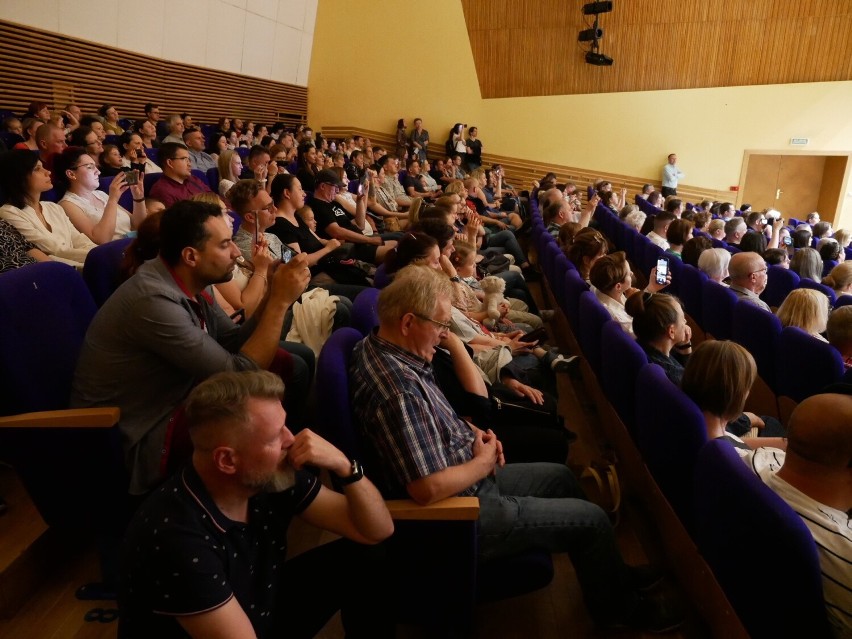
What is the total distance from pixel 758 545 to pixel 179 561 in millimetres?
849

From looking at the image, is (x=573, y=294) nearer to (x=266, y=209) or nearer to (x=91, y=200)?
(x=266, y=209)

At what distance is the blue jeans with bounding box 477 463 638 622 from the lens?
1.25 m

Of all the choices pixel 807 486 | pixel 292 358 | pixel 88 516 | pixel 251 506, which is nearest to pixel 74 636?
pixel 88 516

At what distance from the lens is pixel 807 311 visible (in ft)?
7.54

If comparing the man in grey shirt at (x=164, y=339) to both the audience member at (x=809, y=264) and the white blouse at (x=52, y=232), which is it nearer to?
the white blouse at (x=52, y=232)

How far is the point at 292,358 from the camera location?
68.4 inches

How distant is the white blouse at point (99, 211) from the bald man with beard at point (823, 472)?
2.55 meters

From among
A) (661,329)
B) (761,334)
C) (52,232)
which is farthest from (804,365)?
(52,232)

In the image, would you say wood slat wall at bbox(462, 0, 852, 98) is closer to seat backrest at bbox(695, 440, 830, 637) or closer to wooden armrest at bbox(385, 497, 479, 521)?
seat backrest at bbox(695, 440, 830, 637)

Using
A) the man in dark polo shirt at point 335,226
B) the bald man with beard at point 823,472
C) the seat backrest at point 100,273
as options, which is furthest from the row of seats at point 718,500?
the man in dark polo shirt at point 335,226

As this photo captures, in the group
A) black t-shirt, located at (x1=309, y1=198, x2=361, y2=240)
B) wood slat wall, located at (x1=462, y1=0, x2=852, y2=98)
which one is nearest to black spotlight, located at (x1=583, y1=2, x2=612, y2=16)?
wood slat wall, located at (x1=462, y1=0, x2=852, y2=98)

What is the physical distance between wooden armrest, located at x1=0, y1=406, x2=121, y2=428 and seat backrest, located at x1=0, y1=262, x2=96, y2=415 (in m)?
0.07

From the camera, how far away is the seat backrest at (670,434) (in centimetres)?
129

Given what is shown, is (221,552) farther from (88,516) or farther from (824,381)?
(824,381)
